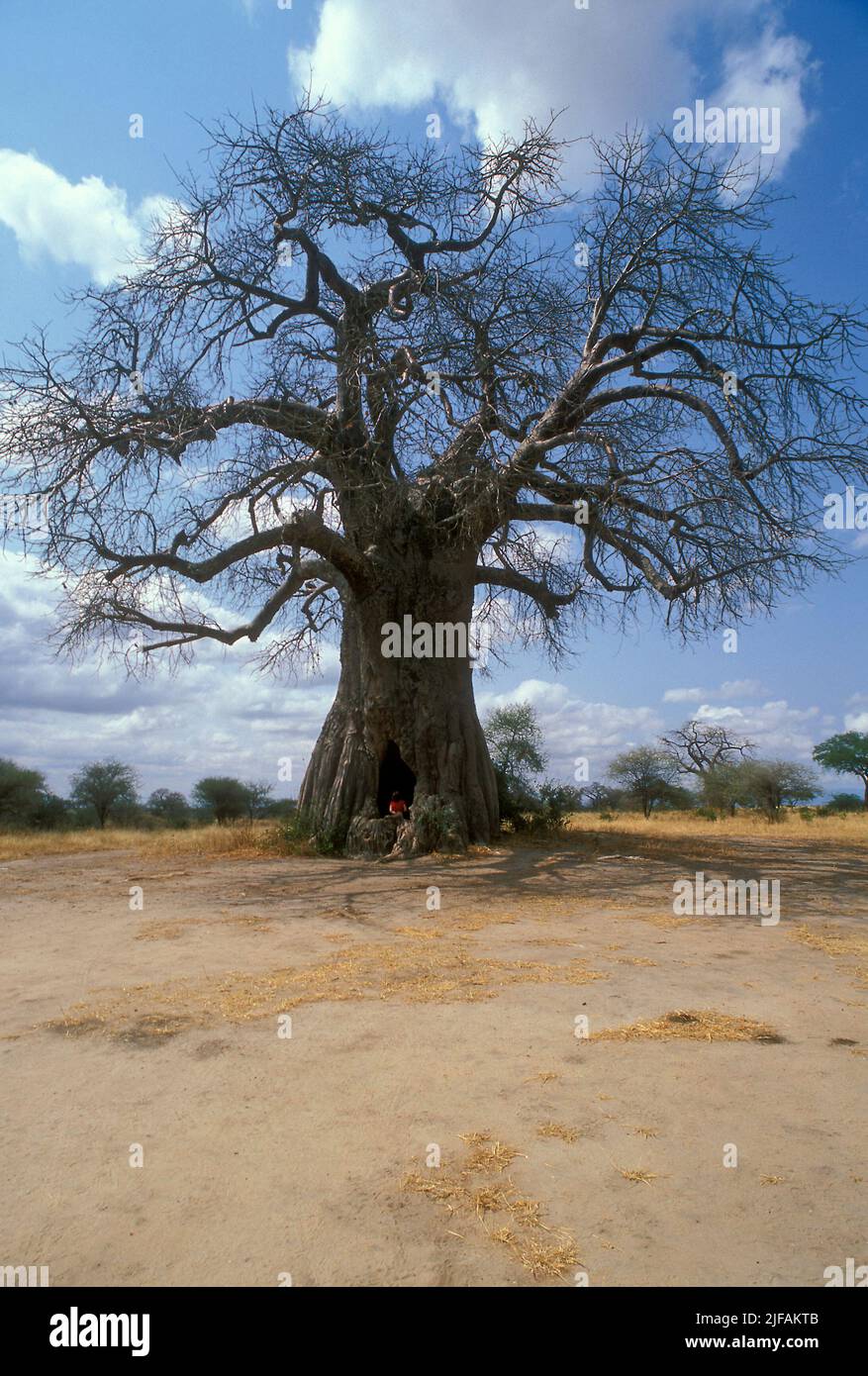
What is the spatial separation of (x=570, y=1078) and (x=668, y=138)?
932 cm

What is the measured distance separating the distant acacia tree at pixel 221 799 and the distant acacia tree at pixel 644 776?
11484 millimetres

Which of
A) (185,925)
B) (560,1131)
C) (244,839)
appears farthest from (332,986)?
(244,839)

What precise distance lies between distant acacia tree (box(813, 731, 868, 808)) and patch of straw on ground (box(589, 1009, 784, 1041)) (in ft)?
93.4

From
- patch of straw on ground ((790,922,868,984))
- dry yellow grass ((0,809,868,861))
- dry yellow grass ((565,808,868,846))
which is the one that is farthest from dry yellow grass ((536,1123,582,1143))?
dry yellow grass ((565,808,868,846))

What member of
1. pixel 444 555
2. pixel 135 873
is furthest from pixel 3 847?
pixel 444 555

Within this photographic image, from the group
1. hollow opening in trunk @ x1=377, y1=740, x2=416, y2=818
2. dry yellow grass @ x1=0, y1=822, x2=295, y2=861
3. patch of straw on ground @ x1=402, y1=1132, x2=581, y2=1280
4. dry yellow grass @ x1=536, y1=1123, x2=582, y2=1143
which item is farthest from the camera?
hollow opening in trunk @ x1=377, y1=740, x2=416, y2=818

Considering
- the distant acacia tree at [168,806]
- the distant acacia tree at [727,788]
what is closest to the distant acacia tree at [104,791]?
the distant acacia tree at [168,806]

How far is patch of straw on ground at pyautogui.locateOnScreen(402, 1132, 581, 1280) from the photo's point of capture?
2.23 meters

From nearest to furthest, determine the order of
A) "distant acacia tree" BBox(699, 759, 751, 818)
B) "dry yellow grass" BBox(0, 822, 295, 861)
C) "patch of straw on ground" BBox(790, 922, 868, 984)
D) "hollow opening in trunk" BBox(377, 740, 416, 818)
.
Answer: "patch of straw on ground" BBox(790, 922, 868, 984) → "dry yellow grass" BBox(0, 822, 295, 861) → "hollow opening in trunk" BBox(377, 740, 416, 818) → "distant acacia tree" BBox(699, 759, 751, 818)

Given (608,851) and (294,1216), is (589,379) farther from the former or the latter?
(294,1216)

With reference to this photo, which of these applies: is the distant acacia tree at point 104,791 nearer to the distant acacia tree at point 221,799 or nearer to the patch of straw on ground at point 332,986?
the distant acacia tree at point 221,799

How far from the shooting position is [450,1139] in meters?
2.85

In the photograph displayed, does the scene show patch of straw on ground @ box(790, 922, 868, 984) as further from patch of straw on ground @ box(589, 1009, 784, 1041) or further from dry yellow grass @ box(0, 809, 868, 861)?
dry yellow grass @ box(0, 809, 868, 861)

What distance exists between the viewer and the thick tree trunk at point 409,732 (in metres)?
11.4
